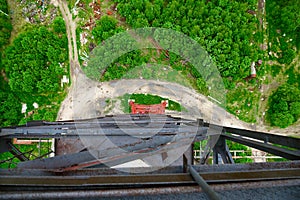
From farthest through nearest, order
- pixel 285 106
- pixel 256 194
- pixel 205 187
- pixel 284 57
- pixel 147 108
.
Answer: pixel 147 108
pixel 284 57
pixel 285 106
pixel 256 194
pixel 205 187

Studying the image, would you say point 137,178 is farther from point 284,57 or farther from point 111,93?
point 284,57

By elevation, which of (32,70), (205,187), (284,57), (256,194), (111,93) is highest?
(284,57)

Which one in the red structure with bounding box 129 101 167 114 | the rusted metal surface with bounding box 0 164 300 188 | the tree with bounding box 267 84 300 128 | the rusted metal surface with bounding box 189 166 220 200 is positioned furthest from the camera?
the red structure with bounding box 129 101 167 114

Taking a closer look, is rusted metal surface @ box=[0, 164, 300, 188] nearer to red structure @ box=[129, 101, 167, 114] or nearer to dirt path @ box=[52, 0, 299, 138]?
red structure @ box=[129, 101, 167, 114]

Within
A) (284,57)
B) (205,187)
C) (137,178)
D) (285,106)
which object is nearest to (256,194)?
(205,187)

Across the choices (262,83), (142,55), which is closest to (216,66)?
(262,83)

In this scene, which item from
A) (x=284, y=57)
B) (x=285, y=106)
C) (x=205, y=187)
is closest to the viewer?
(x=205, y=187)

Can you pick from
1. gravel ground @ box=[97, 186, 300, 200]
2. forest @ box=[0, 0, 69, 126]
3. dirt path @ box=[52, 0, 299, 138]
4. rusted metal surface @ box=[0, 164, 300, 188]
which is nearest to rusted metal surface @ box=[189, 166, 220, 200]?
rusted metal surface @ box=[0, 164, 300, 188]

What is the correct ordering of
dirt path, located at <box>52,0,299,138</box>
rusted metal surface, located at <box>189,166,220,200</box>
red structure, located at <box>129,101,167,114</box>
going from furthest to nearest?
dirt path, located at <box>52,0,299,138</box>
red structure, located at <box>129,101,167,114</box>
rusted metal surface, located at <box>189,166,220,200</box>

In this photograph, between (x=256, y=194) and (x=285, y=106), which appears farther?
(x=285, y=106)
